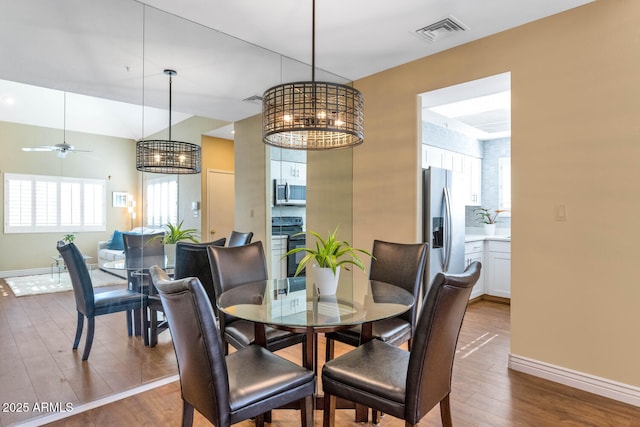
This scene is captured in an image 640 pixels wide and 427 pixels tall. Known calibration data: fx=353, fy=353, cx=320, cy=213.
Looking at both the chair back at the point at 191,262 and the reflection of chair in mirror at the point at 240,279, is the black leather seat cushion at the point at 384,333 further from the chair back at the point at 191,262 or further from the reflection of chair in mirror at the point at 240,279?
the chair back at the point at 191,262

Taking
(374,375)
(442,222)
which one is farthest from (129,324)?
(442,222)

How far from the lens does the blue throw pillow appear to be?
2.47 meters

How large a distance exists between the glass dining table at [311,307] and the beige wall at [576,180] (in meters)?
1.25

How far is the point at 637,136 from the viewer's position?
2.28 metres

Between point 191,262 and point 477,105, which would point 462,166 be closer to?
point 477,105

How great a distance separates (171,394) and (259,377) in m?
1.22

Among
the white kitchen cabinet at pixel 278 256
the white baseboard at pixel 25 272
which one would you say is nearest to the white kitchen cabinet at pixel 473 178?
the white kitchen cabinet at pixel 278 256

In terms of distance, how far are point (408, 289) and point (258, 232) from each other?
1.65m

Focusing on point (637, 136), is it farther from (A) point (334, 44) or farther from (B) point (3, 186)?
(B) point (3, 186)

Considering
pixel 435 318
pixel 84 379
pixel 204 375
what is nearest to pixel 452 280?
pixel 435 318

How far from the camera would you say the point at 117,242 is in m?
2.48

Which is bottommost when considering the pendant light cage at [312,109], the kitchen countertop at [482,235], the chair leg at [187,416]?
the chair leg at [187,416]

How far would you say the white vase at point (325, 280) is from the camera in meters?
2.10

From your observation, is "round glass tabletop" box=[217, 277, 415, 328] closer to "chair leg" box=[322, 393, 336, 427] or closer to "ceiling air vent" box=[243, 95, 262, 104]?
"chair leg" box=[322, 393, 336, 427]
